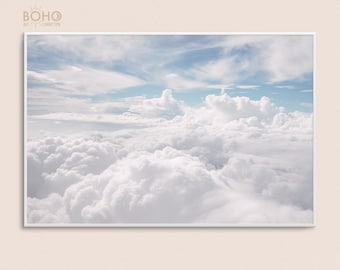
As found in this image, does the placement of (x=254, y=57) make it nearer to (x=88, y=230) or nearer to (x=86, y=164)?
(x=86, y=164)

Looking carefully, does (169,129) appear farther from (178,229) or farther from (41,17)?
(41,17)

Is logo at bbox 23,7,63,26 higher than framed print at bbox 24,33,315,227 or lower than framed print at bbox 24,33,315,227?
higher

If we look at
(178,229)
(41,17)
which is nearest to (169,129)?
(178,229)

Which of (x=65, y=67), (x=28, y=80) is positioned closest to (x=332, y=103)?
(x=65, y=67)

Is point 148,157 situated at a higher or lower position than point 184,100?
lower
